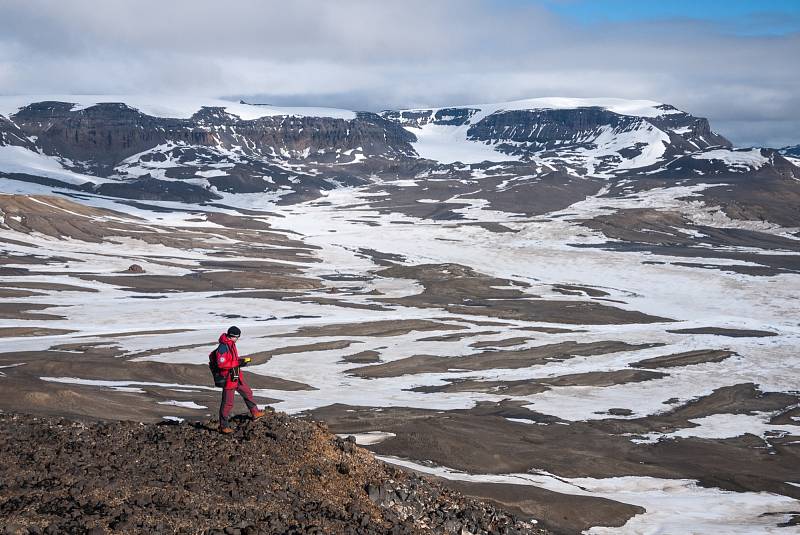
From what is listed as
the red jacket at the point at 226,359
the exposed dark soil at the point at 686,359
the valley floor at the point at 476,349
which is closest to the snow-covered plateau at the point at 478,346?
the valley floor at the point at 476,349

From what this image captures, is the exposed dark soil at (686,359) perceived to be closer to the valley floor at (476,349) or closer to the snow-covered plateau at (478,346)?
the valley floor at (476,349)

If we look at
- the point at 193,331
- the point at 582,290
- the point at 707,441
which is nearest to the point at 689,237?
the point at 582,290

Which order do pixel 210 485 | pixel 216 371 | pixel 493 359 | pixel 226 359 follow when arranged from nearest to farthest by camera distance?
pixel 210 485
pixel 226 359
pixel 216 371
pixel 493 359

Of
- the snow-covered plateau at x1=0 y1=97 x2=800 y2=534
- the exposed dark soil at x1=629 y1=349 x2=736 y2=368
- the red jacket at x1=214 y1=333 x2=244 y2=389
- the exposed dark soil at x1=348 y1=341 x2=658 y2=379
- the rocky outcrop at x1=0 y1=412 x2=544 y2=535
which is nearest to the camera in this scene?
the rocky outcrop at x1=0 y1=412 x2=544 y2=535

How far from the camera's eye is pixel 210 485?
15242 mm

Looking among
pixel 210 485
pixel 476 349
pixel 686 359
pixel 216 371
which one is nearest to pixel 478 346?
pixel 476 349

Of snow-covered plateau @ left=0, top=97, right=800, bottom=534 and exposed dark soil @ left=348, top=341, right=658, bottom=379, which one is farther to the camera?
exposed dark soil @ left=348, top=341, right=658, bottom=379

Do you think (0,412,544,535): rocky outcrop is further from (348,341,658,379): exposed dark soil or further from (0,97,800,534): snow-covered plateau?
(348,341,658,379): exposed dark soil

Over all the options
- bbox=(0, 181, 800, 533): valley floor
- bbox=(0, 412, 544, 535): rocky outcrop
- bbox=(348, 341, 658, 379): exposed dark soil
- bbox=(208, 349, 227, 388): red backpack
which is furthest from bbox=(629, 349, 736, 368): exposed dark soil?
bbox=(208, 349, 227, 388): red backpack

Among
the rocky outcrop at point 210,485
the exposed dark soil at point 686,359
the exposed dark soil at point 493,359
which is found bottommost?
the exposed dark soil at point 493,359

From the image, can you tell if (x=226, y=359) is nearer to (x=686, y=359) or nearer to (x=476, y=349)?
(x=476, y=349)

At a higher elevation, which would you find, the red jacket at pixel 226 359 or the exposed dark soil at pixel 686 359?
the red jacket at pixel 226 359

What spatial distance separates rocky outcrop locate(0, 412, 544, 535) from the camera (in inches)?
547

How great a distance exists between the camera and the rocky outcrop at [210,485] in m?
13.9
